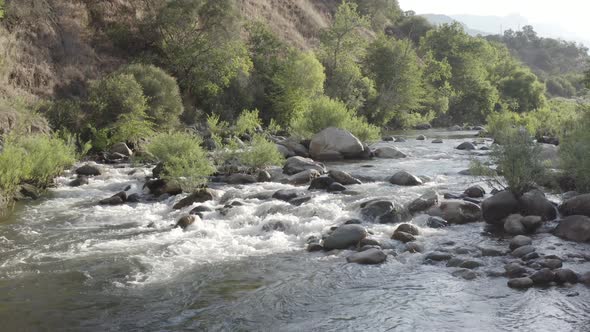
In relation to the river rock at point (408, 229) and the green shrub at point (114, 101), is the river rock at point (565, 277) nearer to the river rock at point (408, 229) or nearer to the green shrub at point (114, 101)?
the river rock at point (408, 229)

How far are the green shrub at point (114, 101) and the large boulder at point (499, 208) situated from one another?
16.4 metres

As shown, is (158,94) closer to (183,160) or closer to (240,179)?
(240,179)

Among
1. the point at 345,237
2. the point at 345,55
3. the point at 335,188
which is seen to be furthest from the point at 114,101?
the point at 345,55

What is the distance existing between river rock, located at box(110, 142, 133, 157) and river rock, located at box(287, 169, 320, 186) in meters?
8.88

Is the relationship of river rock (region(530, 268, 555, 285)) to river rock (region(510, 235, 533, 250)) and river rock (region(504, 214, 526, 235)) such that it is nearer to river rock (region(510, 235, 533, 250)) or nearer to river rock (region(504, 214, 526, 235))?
river rock (region(510, 235, 533, 250))

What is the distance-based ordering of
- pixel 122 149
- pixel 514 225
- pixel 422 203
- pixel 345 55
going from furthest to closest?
pixel 345 55 → pixel 122 149 → pixel 422 203 → pixel 514 225

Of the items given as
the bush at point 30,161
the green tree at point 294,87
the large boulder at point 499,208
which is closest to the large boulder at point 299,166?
the large boulder at point 499,208

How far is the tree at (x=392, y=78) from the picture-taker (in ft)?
139

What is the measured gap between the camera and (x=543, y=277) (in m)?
8.78

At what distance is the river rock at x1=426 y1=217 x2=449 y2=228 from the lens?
1262cm

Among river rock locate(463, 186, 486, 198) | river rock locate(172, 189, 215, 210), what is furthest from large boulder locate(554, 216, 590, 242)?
river rock locate(172, 189, 215, 210)

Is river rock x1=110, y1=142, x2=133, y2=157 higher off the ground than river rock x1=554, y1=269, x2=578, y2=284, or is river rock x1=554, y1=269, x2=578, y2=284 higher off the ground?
river rock x1=554, y1=269, x2=578, y2=284

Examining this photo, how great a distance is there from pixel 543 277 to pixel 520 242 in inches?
78.2

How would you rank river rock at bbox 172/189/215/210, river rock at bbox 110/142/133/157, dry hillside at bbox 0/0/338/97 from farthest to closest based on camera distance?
dry hillside at bbox 0/0/338/97 < river rock at bbox 110/142/133/157 < river rock at bbox 172/189/215/210
